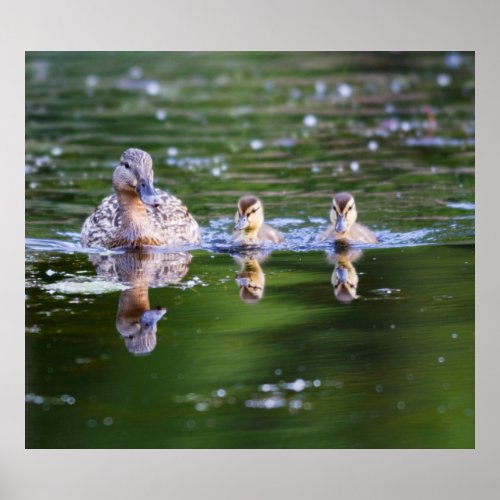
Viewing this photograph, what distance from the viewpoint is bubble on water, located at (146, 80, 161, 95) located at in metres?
8.75

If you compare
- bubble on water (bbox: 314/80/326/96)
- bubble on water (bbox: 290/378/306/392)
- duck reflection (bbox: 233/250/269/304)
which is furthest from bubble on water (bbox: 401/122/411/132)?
bubble on water (bbox: 290/378/306/392)

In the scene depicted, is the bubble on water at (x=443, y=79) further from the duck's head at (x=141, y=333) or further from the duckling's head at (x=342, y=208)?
the duck's head at (x=141, y=333)

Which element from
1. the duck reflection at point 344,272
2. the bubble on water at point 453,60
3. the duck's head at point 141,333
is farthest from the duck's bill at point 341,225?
the duck's head at point 141,333

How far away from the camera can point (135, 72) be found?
8.61 metres

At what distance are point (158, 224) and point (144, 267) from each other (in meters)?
0.39

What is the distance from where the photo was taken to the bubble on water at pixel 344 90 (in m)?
8.72

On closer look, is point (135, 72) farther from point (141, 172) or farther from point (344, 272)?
point (344, 272)

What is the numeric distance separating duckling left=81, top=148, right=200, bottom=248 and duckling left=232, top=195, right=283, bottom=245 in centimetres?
28

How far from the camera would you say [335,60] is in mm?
8539

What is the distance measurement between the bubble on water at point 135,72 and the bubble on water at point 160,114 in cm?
32

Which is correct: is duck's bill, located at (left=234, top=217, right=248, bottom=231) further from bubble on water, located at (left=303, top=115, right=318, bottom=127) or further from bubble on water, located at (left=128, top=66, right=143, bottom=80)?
bubble on water, located at (left=128, top=66, right=143, bottom=80)

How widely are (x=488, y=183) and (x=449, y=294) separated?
562 mm
